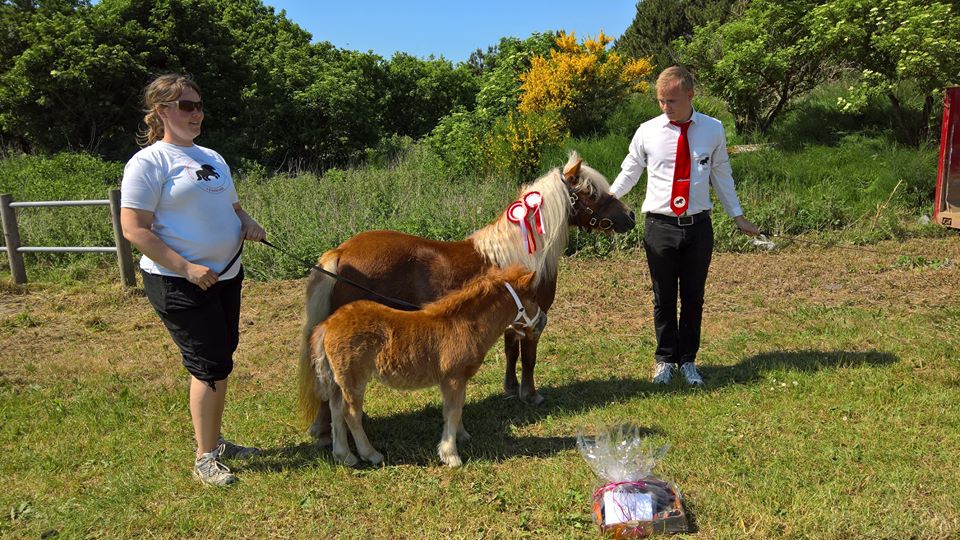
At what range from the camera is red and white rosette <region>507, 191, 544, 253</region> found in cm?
449

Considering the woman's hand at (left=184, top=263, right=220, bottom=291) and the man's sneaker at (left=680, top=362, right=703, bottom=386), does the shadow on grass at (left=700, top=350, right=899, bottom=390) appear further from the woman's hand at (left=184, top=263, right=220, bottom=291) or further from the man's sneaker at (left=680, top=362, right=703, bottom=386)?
the woman's hand at (left=184, top=263, right=220, bottom=291)

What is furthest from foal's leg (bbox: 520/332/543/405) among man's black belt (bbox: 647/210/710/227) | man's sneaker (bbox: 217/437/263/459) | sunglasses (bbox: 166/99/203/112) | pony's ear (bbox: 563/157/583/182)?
sunglasses (bbox: 166/99/203/112)

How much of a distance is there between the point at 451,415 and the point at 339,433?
0.74 m

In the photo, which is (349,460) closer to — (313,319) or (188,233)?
(313,319)

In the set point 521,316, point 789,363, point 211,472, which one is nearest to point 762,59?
point 789,363

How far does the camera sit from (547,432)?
446cm

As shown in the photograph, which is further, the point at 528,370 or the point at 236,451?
the point at 528,370

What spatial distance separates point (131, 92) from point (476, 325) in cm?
1818

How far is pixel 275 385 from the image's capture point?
221 inches

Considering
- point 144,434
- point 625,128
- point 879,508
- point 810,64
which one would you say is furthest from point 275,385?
point 810,64

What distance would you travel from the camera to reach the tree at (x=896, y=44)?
32.7ft

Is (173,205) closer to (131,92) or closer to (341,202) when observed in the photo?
(341,202)

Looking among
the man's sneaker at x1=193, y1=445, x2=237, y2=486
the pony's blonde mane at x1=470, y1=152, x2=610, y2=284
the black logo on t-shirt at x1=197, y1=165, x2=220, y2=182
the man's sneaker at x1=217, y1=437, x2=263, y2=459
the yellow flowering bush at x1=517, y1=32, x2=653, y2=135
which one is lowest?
the man's sneaker at x1=217, y1=437, x2=263, y2=459

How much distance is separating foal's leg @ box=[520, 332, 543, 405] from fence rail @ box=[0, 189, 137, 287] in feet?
20.9
